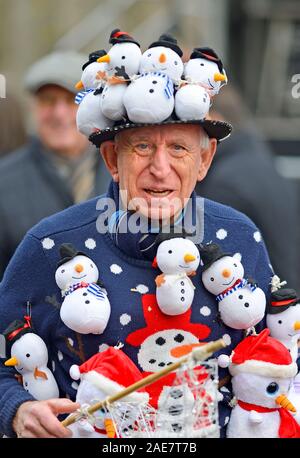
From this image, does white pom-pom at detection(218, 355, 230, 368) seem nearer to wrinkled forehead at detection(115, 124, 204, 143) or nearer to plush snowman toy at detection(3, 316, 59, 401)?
plush snowman toy at detection(3, 316, 59, 401)

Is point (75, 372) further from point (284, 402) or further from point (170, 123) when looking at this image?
point (170, 123)

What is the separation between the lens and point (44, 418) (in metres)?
3.15

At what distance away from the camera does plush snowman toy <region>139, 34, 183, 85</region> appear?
10.8 feet

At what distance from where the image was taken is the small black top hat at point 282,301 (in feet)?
11.2

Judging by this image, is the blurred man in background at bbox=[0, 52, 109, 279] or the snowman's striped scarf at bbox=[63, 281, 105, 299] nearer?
the snowman's striped scarf at bbox=[63, 281, 105, 299]

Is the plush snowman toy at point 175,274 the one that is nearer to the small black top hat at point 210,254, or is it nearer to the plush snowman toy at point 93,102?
the small black top hat at point 210,254

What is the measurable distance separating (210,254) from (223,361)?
1.00 feet

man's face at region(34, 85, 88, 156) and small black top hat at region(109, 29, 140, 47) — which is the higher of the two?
small black top hat at region(109, 29, 140, 47)

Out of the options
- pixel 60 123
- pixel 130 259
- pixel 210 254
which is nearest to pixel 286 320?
pixel 210 254

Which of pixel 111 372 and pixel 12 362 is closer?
pixel 111 372

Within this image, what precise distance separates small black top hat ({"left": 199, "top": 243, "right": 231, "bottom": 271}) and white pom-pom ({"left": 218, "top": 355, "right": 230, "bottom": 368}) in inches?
10.1

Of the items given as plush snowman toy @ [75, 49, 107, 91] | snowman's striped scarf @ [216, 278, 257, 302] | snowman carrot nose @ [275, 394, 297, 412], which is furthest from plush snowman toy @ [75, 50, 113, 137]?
snowman carrot nose @ [275, 394, 297, 412]
